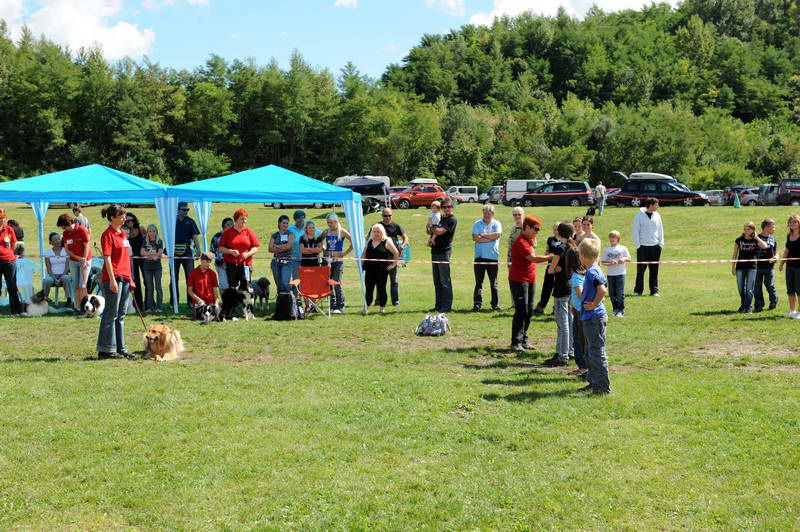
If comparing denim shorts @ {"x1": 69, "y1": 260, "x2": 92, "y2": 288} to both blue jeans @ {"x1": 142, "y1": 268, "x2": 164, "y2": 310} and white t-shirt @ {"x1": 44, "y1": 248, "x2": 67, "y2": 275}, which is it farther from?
blue jeans @ {"x1": 142, "y1": 268, "x2": 164, "y2": 310}

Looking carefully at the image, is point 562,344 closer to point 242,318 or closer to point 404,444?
point 404,444

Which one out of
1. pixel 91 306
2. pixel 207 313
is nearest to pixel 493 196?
pixel 207 313

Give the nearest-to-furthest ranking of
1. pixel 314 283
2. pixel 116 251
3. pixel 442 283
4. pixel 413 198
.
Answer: pixel 116 251
pixel 314 283
pixel 442 283
pixel 413 198

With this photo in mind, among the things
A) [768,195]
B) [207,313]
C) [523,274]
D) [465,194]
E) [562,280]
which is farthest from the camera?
[465,194]

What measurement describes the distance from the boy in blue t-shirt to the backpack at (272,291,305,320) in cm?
572

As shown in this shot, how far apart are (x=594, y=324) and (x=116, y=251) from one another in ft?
16.8

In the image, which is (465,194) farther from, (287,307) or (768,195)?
(287,307)

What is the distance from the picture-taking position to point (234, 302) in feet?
38.5

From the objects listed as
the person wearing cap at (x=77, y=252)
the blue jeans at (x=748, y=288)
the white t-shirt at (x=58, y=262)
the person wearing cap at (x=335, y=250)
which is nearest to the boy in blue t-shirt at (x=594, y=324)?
the blue jeans at (x=748, y=288)

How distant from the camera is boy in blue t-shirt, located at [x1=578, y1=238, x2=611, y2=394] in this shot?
22.8 feet

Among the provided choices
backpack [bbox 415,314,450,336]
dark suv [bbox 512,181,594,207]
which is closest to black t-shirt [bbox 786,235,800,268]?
backpack [bbox 415,314,450,336]

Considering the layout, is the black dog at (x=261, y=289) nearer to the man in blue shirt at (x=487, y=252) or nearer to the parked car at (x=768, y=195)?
the man in blue shirt at (x=487, y=252)

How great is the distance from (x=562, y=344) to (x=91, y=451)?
4843 mm

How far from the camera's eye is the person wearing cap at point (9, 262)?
1205 cm
